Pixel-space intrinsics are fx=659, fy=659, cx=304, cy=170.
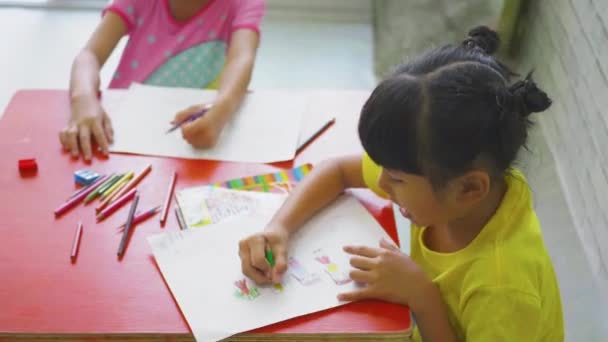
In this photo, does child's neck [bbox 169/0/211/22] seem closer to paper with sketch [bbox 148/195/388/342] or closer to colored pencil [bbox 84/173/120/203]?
colored pencil [bbox 84/173/120/203]

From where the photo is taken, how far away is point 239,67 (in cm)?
141

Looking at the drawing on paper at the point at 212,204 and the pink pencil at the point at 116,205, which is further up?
the pink pencil at the point at 116,205

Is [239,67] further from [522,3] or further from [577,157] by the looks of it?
[522,3]

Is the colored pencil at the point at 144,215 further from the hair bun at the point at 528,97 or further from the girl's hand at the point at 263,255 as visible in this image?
the hair bun at the point at 528,97

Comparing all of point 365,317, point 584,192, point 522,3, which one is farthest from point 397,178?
point 522,3

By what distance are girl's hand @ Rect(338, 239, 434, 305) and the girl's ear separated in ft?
0.39

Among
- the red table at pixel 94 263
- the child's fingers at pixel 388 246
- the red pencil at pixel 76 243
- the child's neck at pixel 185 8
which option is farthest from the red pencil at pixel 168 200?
the child's neck at pixel 185 8

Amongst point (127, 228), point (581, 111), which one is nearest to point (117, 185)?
point (127, 228)

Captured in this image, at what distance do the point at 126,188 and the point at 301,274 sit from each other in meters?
0.35

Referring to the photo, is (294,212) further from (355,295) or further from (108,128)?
(108,128)

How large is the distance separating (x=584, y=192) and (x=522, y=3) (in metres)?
0.77

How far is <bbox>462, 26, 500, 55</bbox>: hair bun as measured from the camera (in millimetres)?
935

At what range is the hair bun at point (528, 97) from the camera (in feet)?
2.70

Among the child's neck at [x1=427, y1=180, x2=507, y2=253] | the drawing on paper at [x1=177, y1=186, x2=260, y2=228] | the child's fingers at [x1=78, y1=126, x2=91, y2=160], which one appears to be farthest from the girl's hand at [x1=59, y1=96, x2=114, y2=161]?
the child's neck at [x1=427, y1=180, x2=507, y2=253]
